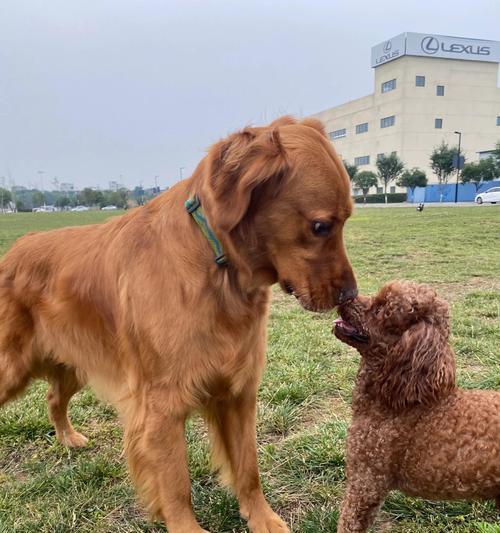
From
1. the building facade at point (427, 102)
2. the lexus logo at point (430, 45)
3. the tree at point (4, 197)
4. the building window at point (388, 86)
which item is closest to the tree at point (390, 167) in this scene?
the building facade at point (427, 102)

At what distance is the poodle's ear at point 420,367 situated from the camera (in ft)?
7.06

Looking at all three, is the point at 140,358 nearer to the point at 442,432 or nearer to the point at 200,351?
the point at 200,351

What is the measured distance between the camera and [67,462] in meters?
3.20

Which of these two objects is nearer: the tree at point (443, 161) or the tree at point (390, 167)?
the tree at point (443, 161)

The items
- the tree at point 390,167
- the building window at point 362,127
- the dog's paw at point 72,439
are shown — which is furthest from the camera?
the building window at point 362,127

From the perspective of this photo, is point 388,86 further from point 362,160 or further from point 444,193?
point 444,193

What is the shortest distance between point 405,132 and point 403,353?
82977 mm

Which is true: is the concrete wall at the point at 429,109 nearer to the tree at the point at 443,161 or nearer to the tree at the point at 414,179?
the tree at the point at 414,179

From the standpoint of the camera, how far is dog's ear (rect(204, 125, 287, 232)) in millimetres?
2053

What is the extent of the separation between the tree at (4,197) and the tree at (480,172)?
8530 centimetres

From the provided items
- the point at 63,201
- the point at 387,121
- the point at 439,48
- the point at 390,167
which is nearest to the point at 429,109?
the point at 387,121

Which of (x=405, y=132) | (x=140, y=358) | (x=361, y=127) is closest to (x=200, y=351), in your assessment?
(x=140, y=358)

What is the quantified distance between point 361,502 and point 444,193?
64762 millimetres

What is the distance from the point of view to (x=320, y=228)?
2137mm
